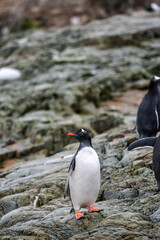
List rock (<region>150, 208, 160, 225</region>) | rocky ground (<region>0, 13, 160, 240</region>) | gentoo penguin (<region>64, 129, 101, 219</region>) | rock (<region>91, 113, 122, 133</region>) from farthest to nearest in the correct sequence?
rock (<region>91, 113, 122, 133</region>)
gentoo penguin (<region>64, 129, 101, 219</region>)
rocky ground (<region>0, 13, 160, 240</region>)
rock (<region>150, 208, 160, 225</region>)

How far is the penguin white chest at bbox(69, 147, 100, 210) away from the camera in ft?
13.5

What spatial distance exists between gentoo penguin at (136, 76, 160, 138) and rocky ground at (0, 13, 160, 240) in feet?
1.01

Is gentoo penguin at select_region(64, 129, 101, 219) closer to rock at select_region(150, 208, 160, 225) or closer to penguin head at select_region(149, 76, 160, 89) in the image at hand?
rock at select_region(150, 208, 160, 225)

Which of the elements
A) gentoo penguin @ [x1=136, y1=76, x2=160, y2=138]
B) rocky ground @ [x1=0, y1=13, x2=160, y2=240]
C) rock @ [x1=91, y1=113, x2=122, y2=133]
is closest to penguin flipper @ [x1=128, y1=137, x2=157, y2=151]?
rocky ground @ [x1=0, y1=13, x2=160, y2=240]

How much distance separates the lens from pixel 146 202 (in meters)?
4.09

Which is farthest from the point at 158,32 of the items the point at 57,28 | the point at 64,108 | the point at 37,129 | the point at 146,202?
the point at 146,202

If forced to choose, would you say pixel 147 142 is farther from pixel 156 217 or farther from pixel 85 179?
pixel 156 217

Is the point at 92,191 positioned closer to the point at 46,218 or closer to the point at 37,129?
the point at 46,218

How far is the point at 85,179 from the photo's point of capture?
4105 mm

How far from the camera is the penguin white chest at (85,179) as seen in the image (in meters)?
4.11

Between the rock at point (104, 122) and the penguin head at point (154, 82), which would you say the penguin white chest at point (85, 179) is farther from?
the rock at point (104, 122)

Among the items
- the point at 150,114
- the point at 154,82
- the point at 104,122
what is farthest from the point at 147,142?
the point at 104,122

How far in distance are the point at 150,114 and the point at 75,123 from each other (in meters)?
3.88

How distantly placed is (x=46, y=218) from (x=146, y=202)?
3.87ft
